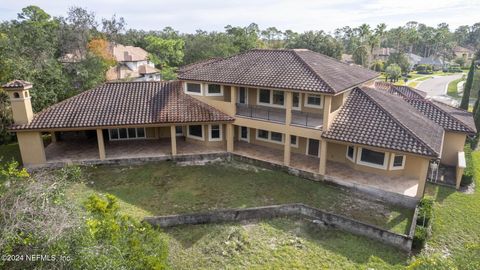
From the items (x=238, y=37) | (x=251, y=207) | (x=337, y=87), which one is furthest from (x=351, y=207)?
(x=238, y=37)

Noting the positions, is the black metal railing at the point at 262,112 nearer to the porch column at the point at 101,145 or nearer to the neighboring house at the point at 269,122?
the neighboring house at the point at 269,122

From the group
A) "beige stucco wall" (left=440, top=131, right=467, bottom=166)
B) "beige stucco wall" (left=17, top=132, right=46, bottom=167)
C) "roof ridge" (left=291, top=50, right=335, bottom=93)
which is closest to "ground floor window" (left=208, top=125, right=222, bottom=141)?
"roof ridge" (left=291, top=50, right=335, bottom=93)

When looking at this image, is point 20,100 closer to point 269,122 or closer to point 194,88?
point 194,88

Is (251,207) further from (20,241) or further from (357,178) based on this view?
(20,241)

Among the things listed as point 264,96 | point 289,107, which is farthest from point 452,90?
point 289,107

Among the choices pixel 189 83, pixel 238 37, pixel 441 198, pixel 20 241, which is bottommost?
pixel 441 198
